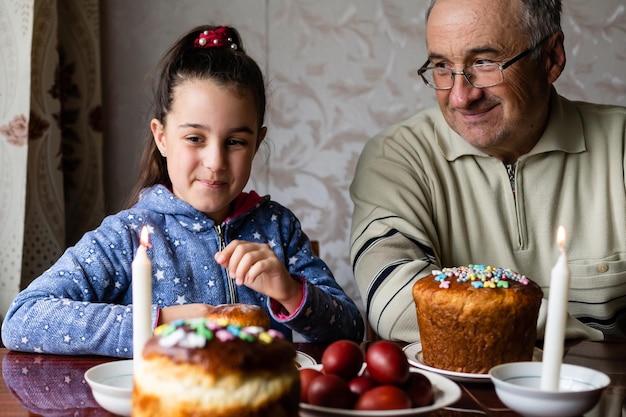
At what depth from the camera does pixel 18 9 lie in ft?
7.29

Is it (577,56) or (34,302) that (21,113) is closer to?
(34,302)

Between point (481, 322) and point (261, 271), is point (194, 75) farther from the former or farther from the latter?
point (481, 322)

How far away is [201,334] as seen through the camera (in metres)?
0.86

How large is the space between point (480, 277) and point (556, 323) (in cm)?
42

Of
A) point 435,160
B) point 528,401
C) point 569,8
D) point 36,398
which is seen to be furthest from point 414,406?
point 569,8

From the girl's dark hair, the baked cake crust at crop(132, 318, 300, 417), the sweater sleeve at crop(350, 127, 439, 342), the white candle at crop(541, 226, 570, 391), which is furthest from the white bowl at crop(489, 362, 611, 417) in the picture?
the girl's dark hair

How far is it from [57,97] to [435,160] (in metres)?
1.17

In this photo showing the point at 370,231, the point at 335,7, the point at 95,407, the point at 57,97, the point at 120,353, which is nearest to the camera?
the point at 95,407

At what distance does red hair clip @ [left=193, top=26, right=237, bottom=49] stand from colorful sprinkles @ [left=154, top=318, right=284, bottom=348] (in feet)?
3.81

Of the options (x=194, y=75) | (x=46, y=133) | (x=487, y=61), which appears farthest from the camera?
(x=46, y=133)

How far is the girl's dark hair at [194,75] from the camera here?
1836mm

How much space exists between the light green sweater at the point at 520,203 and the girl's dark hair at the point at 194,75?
0.43 meters

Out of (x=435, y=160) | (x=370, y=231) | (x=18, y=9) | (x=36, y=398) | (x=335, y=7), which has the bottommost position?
(x=36, y=398)

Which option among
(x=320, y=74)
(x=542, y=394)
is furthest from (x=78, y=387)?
(x=320, y=74)
